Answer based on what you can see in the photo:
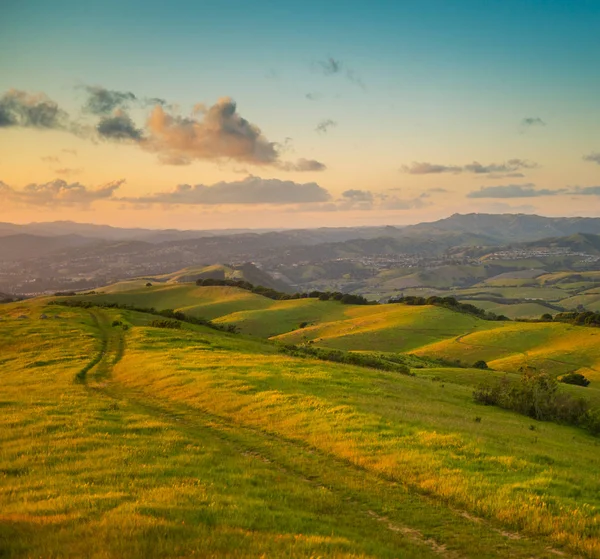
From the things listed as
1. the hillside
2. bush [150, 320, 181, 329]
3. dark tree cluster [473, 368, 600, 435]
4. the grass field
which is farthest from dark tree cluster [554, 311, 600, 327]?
bush [150, 320, 181, 329]

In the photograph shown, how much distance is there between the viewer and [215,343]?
204 ft

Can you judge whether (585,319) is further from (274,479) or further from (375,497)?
(274,479)

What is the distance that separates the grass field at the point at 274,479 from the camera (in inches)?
391

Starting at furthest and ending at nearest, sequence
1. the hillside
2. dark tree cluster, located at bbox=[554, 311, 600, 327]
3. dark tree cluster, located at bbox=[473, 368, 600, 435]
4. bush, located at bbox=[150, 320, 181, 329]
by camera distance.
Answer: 1. dark tree cluster, located at bbox=[554, 311, 600, 327]
2. the hillside
3. bush, located at bbox=[150, 320, 181, 329]
4. dark tree cluster, located at bbox=[473, 368, 600, 435]

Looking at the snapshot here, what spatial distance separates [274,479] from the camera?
15984 millimetres

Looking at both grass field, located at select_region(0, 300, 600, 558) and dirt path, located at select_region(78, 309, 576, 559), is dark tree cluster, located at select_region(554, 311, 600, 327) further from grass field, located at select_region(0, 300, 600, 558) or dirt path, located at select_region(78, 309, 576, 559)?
dirt path, located at select_region(78, 309, 576, 559)

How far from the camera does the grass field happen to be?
391 inches

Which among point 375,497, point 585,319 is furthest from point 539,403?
point 585,319

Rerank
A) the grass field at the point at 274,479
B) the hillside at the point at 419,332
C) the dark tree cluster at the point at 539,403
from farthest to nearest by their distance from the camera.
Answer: the hillside at the point at 419,332 → the dark tree cluster at the point at 539,403 → the grass field at the point at 274,479

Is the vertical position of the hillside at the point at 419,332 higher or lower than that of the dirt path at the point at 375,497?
lower

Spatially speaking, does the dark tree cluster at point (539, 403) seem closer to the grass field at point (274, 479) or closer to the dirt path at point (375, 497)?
the grass field at point (274, 479)

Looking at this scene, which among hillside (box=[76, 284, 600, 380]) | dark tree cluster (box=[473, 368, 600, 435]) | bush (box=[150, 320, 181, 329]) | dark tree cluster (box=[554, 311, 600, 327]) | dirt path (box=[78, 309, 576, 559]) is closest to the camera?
dirt path (box=[78, 309, 576, 559])

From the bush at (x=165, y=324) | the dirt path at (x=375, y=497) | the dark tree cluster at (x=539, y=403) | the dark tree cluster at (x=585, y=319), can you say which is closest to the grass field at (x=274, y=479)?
the dirt path at (x=375, y=497)

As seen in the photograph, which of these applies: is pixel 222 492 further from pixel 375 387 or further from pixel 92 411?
pixel 375 387
